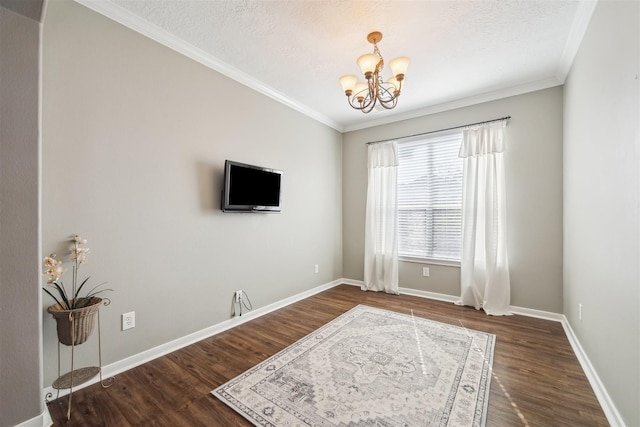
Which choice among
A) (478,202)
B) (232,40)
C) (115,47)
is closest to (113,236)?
(115,47)

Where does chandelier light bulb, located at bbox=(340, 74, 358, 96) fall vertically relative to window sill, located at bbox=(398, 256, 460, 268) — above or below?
above

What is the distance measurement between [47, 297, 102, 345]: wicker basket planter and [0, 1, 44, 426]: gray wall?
0.44 ft

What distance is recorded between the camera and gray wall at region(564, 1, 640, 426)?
4.38 ft

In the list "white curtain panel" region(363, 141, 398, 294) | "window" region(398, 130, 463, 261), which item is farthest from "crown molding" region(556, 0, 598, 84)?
"white curtain panel" region(363, 141, 398, 294)

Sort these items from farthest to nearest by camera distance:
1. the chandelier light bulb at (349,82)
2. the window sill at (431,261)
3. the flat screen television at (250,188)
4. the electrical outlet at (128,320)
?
the window sill at (431,261) → the flat screen television at (250,188) → the chandelier light bulb at (349,82) → the electrical outlet at (128,320)

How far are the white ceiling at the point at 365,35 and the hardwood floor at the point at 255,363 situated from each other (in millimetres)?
2727

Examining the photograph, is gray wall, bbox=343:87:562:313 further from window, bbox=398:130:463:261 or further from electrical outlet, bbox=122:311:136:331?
electrical outlet, bbox=122:311:136:331

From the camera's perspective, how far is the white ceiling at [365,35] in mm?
2016

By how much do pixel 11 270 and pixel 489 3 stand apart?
11.5 feet

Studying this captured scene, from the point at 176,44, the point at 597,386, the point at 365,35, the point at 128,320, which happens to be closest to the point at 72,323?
the point at 128,320

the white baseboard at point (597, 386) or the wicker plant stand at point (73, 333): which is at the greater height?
the wicker plant stand at point (73, 333)

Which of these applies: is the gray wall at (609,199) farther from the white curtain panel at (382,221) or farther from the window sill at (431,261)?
the white curtain panel at (382,221)

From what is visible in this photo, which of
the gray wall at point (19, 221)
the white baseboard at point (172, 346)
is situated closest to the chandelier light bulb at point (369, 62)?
the gray wall at point (19, 221)

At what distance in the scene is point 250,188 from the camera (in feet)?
9.53
